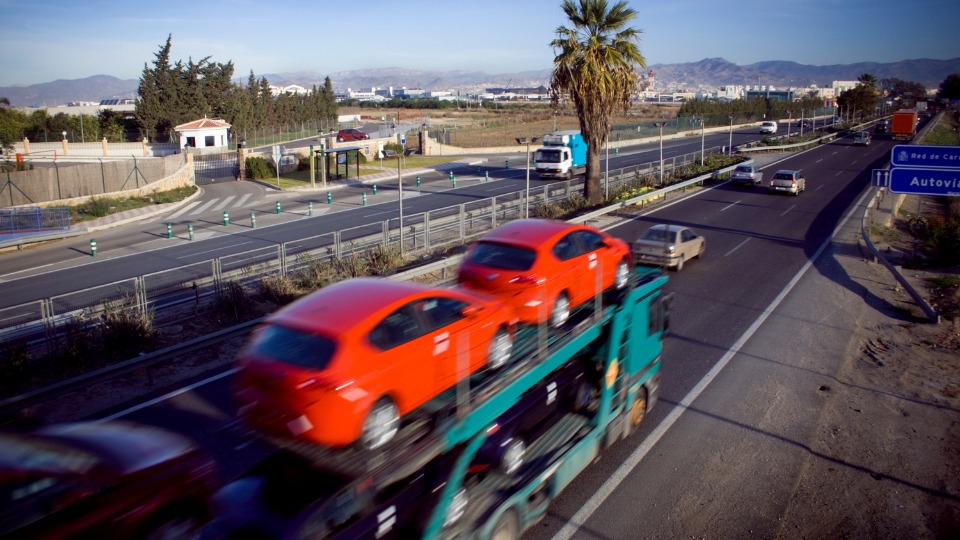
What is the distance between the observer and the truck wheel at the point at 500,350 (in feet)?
22.6

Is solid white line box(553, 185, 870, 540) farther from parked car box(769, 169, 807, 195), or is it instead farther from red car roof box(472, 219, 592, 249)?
parked car box(769, 169, 807, 195)

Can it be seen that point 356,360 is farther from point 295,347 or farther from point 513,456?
point 513,456

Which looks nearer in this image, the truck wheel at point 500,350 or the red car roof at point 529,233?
the truck wheel at point 500,350

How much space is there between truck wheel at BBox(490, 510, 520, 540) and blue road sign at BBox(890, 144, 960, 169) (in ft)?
46.8

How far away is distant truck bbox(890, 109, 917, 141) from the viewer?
66.0 meters

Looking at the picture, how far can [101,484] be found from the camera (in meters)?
4.54

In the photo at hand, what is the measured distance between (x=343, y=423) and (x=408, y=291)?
163 centimetres

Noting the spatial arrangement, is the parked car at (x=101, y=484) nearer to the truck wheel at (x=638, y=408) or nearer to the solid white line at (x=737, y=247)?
the truck wheel at (x=638, y=408)

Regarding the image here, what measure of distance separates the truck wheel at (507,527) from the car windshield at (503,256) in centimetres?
374

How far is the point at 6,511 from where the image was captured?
4.05 metres

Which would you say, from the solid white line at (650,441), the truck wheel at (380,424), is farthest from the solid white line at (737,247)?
the truck wheel at (380,424)

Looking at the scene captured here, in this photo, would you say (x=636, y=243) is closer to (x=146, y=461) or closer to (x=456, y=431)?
(x=456, y=431)

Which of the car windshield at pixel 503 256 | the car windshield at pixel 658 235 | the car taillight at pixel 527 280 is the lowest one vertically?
the car windshield at pixel 658 235

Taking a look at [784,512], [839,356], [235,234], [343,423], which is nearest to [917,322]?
[839,356]
